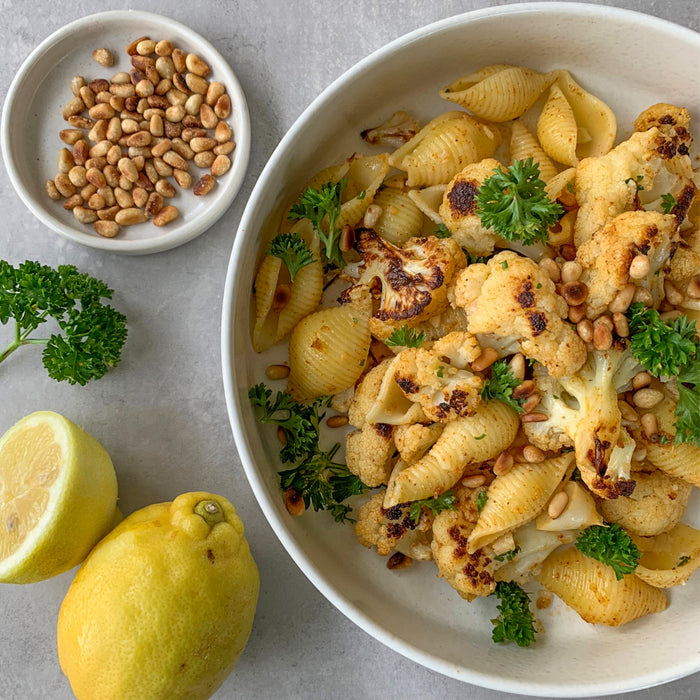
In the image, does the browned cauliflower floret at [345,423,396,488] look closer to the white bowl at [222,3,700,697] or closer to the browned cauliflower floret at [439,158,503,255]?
the white bowl at [222,3,700,697]

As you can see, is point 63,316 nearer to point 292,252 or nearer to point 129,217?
point 129,217

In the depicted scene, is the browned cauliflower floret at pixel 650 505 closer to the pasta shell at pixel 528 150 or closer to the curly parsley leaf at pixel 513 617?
the curly parsley leaf at pixel 513 617

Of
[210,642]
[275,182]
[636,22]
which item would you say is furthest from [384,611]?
[636,22]

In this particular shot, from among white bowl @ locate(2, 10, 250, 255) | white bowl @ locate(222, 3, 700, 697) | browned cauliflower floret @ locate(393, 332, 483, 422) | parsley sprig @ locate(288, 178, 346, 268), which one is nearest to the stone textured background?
white bowl @ locate(2, 10, 250, 255)

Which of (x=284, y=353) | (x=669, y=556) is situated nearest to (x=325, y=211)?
(x=284, y=353)

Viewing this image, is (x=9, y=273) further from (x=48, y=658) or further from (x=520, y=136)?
(x=520, y=136)
